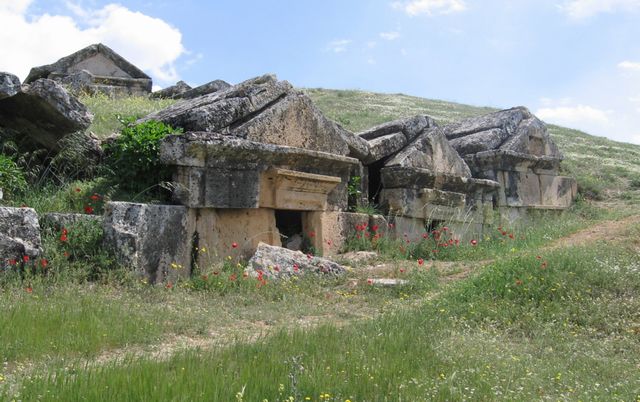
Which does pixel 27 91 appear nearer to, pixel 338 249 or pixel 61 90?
pixel 61 90

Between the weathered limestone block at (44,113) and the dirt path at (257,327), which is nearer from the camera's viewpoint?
the dirt path at (257,327)

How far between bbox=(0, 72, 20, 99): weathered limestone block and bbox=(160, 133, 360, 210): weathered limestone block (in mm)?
1471

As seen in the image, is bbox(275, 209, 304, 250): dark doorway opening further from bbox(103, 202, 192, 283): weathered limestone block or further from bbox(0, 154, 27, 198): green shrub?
bbox(0, 154, 27, 198): green shrub

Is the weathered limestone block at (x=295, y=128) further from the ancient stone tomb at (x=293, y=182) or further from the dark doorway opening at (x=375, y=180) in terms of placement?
the dark doorway opening at (x=375, y=180)

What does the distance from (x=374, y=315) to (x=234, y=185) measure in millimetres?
2328

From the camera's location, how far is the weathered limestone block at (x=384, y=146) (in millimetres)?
9508

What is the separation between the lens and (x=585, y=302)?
541cm

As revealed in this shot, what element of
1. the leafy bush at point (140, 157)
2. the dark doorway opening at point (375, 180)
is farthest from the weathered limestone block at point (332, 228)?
the leafy bush at point (140, 157)

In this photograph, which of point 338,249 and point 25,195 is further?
point 338,249

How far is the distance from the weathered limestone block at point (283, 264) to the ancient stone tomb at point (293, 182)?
0.41 m

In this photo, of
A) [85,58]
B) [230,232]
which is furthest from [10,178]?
[85,58]

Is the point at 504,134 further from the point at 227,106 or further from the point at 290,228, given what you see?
the point at 227,106

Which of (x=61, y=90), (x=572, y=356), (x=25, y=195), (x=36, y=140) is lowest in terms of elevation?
(x=572, y=356)

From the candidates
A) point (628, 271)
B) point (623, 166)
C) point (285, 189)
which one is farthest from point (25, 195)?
point (623, 166)
